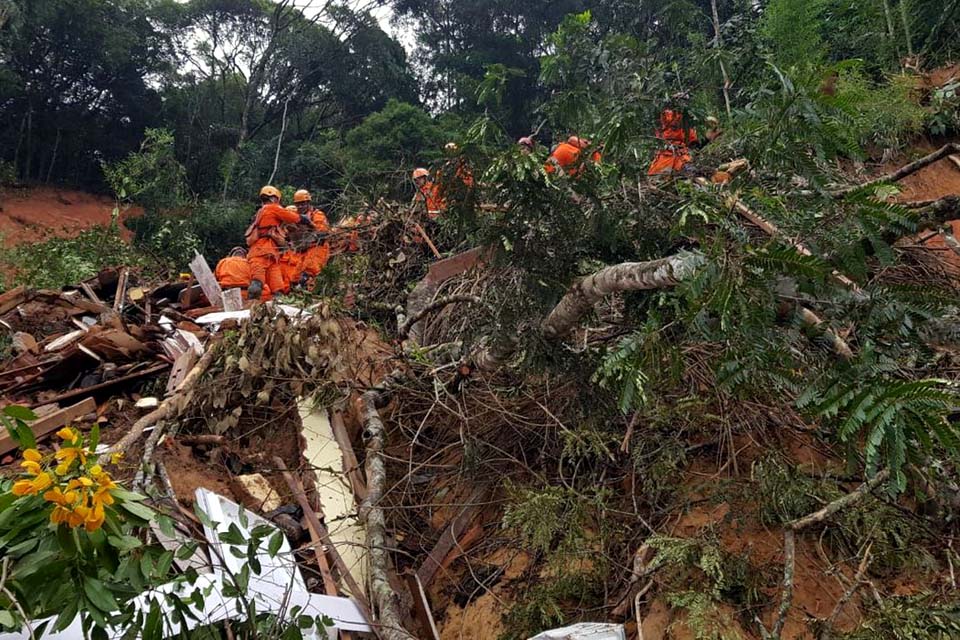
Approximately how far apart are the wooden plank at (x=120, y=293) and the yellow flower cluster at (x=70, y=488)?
4683 millimetres

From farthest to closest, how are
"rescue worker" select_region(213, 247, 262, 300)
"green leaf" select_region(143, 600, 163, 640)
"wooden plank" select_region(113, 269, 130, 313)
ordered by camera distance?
1. "rescue worker" select_region(213, 247, 262, 300)
2. "wooden plank" select_region(113, 269, 130, 313)
3. "green leaf" select_region(143, 600, 163, 640)

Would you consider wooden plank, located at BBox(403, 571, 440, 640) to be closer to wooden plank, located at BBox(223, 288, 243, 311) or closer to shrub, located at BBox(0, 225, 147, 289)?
→ wooden plank, located at BBox(223, 288, 243, 311)

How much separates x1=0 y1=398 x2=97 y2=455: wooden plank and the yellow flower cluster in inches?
108

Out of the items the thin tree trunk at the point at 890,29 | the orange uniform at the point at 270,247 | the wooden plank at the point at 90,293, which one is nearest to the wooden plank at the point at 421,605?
the wooden plank at the point at 90,293

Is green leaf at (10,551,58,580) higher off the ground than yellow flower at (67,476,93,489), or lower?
lower

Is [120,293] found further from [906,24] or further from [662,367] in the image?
[906,24]

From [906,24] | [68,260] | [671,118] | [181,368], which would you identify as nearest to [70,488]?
[671,118]

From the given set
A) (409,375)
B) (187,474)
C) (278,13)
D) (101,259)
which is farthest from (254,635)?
(278,13)

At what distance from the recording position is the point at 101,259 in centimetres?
968

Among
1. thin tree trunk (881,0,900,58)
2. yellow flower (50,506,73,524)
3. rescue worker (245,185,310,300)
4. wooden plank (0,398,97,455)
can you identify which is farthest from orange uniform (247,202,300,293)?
thin tree trunk (881,0,900,58)

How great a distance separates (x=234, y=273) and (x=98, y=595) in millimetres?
6034

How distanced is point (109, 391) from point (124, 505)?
327 cm

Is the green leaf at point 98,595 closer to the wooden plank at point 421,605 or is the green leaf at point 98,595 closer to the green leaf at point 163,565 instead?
the green leaf at point 163,565

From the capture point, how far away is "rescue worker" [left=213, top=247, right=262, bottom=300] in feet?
23.0
